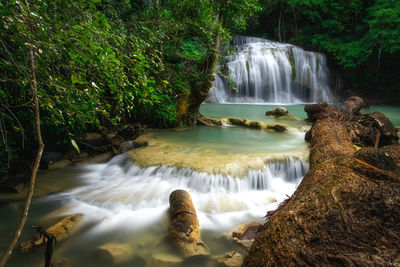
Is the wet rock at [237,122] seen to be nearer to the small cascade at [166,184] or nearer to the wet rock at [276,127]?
the wet rock at [276,127]

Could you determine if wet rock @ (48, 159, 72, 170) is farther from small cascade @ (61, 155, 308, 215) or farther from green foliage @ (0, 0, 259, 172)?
small cascade @ (61, 155, 308, 215)

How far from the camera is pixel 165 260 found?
2.46 metres

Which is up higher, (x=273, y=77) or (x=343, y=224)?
(x=273, y=77)

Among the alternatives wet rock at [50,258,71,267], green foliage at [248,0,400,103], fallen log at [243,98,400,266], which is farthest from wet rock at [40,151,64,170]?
green foliage at [248,0,400,103]

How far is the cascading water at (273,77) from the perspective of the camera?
18.6 m

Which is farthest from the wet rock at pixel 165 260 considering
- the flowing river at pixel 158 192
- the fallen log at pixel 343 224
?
the fallen log at pixel 343 224

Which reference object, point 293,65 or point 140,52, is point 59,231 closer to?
point 140,52

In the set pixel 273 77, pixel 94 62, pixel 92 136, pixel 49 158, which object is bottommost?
pixel 49 158

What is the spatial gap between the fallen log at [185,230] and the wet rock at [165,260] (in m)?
0.10

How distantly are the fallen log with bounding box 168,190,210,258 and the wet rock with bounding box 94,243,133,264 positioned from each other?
1.75 ft

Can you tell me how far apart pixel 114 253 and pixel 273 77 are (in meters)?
19.2

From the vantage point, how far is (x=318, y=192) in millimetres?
1897

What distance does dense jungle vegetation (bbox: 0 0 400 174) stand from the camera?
1.79 meters

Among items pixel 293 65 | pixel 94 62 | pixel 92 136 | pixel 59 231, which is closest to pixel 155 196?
pixel 59 231
